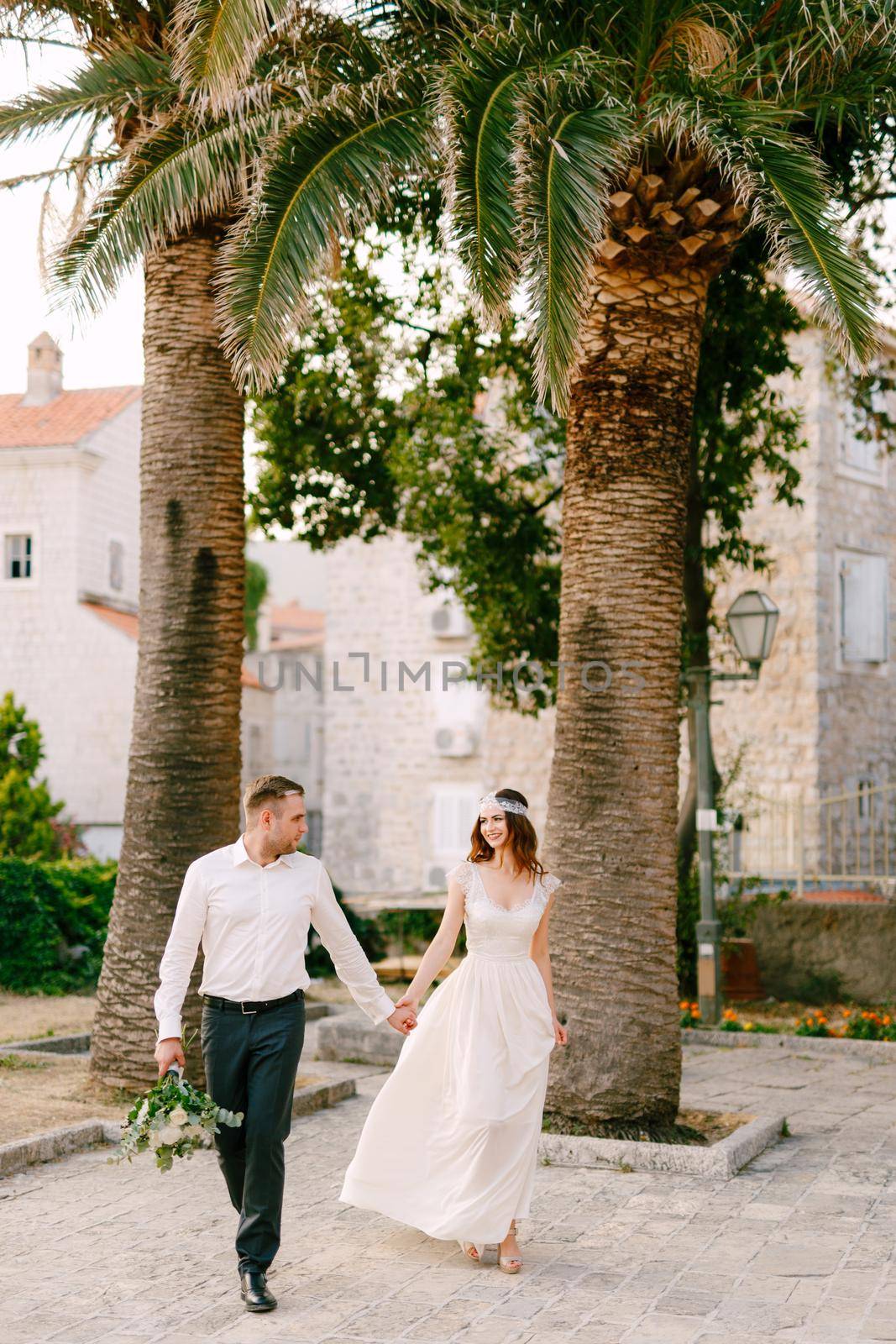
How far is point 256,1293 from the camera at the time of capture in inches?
193

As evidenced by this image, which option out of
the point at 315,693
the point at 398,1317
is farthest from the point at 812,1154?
the point at 315,693

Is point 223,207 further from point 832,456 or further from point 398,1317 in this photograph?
point 832,456

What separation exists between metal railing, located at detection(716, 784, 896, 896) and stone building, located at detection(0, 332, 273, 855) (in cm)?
1322

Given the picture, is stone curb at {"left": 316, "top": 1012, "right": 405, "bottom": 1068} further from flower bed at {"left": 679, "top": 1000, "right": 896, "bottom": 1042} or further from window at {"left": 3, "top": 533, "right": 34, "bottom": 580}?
window at {"left": 3, "top": 533, "right": 34, "bottom": 580}

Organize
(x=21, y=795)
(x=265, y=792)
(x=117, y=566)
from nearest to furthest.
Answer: (x=265, y=792) < (x=21, y=795) < (x=117, y=566)

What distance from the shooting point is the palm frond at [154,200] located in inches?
340

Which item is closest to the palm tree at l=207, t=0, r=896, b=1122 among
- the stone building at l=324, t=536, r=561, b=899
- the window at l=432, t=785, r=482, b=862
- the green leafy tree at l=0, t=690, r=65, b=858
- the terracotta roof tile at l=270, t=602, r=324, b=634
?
the green leafy tree at l=0, t=690, r=65, b=858

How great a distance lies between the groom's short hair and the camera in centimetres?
515

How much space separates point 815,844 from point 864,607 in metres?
5.83

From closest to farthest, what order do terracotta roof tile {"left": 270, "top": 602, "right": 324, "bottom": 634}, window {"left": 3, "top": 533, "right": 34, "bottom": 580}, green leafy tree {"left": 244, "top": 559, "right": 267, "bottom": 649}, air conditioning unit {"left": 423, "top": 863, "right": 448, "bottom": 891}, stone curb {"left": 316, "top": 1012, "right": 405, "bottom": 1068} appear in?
stone curb {"left": 316, "top": 1012, "right": 405, "bottom": 1068}, window {"left": 3, "top": 533, "right": 34, "bottom": 580}, air conditioning unit {"left": 423, "top": 863, "right": 448, "bottom": 891}, green leafy tree {"left": 244, "top": 559, "right": 267, "bottom": 649}, terracotta roof tile {"left": 270, "top": 602, "right": 324, "bottom": 634}

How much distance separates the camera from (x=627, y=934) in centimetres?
779

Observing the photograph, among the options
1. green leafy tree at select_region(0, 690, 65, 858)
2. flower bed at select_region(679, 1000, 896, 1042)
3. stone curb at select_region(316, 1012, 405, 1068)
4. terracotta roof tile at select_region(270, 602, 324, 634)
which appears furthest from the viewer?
terracotta roof tile at select_region(270, 602, 324, 634)

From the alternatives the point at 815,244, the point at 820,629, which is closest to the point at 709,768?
the point at 815,244

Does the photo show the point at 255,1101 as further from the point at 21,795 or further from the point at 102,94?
the point at 21,795
